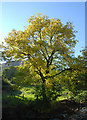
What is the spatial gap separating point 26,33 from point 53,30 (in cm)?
190

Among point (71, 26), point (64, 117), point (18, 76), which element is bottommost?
point (64, 117)

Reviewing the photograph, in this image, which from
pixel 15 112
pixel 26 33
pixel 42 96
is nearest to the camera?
pixel 15 112

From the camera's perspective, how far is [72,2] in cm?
763

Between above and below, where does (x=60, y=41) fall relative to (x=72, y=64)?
above

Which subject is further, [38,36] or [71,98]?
[38,36]

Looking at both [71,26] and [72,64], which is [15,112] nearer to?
[72,64]

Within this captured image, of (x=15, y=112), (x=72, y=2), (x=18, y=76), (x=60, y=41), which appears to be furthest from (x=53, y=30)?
(x=15, y=112)

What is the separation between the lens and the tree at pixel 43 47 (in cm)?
731

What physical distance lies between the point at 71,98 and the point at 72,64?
229 cm

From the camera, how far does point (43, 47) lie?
318 inches

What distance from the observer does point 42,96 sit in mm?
6250

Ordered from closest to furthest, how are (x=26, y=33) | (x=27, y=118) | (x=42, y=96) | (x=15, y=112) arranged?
1. (x=27, y=118)
2. (x=15, y=112)
3. (x=42, y=96)
4. (x=26, y=33)

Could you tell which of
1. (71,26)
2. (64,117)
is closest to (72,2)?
(71,26)

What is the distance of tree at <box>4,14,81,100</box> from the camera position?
731 cm
